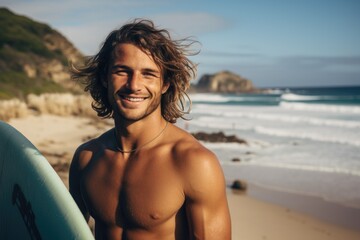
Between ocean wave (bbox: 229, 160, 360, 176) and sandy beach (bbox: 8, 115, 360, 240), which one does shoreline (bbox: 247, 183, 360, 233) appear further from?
Result: ocean wave (bbox: 229, 160, 360, 176)

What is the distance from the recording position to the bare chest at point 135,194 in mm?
1979

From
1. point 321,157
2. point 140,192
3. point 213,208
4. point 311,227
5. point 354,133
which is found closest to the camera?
point 213,208

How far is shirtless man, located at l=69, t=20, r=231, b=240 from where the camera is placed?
191 centimetres

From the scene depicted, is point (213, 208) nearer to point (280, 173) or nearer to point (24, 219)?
point (24, 219)

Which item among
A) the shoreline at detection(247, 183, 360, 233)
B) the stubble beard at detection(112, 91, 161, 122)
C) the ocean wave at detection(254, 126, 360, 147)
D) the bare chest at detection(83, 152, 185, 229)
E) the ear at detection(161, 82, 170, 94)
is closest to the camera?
the bare chest at detection(83, 152, 185, 229)

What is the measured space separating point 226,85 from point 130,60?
135m

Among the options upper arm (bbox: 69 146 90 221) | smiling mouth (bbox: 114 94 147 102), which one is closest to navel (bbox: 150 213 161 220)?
upper arm (bbox: 69 146 90 221)

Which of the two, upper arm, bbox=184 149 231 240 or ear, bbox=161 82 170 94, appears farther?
ear, bbox=161 82 170 94

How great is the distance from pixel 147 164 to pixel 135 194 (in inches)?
6.9

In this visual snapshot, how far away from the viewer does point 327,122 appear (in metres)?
24.4

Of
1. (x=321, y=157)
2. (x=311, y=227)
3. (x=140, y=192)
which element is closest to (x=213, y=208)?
(x=140, y=192)

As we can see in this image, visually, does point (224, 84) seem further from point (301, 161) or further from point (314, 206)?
point (314, 206)

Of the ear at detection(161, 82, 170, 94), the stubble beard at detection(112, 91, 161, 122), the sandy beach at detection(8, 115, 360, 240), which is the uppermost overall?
the ear at detection(161, 82, 170, 94)

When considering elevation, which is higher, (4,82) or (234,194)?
(4,82)
